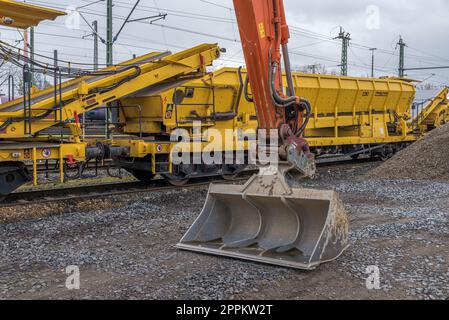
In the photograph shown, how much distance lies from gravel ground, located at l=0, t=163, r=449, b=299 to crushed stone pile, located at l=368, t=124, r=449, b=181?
3.80m

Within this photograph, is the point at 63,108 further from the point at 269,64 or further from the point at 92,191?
the point at 269,64

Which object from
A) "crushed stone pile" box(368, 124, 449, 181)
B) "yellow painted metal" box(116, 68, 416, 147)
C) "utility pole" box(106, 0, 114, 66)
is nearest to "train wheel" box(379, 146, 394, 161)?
"yellow painted metal" box(116, 68, 416, 147)

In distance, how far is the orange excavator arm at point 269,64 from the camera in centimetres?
629

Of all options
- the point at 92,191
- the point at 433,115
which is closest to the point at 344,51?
the point at 433,115

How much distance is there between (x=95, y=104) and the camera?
9.45m

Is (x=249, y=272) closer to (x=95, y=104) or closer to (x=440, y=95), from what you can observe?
(x=95, y=104)

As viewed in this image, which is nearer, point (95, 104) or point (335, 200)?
point (335, 200)

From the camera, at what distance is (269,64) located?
6.43m

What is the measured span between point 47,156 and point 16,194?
1.62 m

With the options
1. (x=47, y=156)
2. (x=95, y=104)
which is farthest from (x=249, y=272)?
(x=95, y=104)

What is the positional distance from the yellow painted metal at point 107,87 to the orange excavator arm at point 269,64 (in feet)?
13.4

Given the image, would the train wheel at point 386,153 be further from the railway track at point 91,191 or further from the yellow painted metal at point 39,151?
the yellow painted metal at point 39,151

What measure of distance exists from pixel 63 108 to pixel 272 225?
497cm
